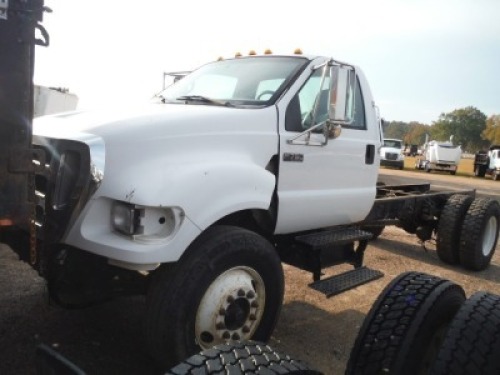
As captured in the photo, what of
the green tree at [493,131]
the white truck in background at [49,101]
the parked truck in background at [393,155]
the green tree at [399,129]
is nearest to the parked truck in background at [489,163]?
the parked truck in background at [393,155]

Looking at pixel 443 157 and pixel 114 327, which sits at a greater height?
pixel 443 157

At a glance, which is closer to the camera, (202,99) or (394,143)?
(202,99)

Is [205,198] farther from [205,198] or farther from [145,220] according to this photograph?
[145,220]

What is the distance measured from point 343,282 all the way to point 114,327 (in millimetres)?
1861

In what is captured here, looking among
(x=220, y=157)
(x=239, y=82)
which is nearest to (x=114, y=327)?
(x=220, y=157)

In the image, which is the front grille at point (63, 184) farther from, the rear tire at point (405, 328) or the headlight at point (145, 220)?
the rear tire at point (405, 328)

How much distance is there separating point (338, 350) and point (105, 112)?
2.50 meters

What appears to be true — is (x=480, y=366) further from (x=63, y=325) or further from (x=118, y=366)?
(x=63, y=325)

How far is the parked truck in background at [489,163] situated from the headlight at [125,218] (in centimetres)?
2864

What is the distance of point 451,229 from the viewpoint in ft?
21.1

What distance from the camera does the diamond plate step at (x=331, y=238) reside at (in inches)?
151

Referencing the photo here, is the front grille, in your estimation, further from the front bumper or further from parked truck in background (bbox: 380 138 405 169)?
the front bumper

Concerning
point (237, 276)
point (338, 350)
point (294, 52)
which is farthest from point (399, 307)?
point (294, 52)

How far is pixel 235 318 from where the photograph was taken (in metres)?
3.06
